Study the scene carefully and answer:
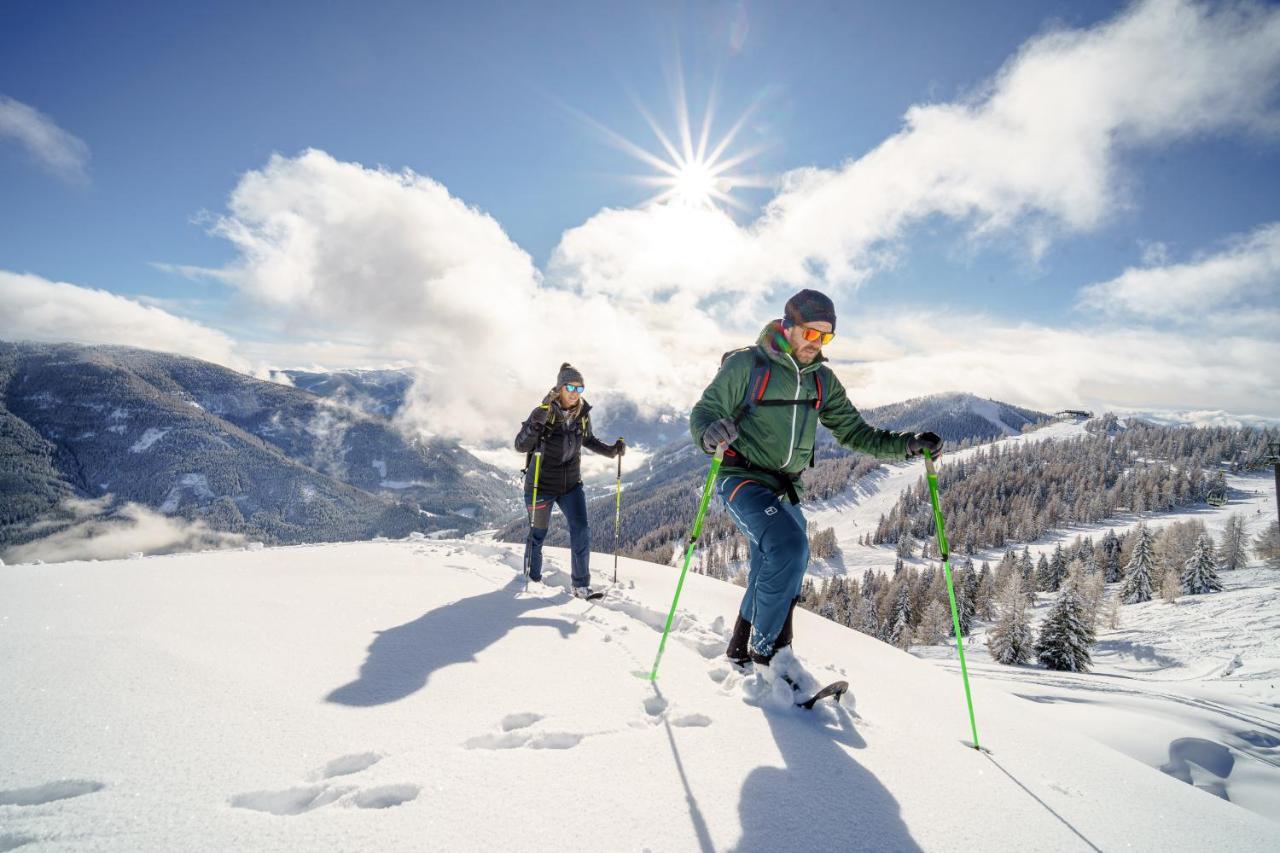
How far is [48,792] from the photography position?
1.88m

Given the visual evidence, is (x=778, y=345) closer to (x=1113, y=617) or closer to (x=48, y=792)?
(x=48, y=792)

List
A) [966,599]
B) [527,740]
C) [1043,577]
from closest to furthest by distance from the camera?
[527,740] < [966,599] < [1043,577]

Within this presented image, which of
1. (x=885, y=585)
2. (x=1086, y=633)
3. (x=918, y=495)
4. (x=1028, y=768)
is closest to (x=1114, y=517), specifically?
(x=918, y=495)

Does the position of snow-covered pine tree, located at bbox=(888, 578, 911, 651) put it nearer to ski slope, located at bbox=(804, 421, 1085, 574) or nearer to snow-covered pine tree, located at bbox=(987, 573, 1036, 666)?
snow-covered pine tree, located at bbox=(987, 573, 1036, 666)

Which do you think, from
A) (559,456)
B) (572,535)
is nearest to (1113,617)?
(572,535)

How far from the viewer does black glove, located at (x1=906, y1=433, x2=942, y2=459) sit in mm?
4516

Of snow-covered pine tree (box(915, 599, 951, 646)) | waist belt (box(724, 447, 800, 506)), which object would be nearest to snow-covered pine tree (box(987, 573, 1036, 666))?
snow-covered pine tree (box(915, 599, 951, 646))

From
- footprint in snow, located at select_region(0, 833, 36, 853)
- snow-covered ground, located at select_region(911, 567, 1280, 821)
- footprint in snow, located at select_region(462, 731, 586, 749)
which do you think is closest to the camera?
footprint in snow, located at select_region(0, 833, 36, 853)

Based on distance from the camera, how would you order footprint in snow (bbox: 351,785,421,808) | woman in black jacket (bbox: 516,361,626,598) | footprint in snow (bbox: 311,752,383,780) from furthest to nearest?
woman in black jacket (bbox: 516,361,626,598) < footprint in snow (bbox: 311,752,383,780) < footprint in snow (bbox: 351,785,421,808)

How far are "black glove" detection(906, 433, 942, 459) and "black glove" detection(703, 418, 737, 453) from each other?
1.91 metres

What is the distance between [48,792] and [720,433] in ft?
12.6

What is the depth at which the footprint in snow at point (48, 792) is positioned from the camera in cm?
182

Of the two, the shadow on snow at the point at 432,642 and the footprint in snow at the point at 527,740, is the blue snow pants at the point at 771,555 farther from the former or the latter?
the shadow on snow at the point at 432,642

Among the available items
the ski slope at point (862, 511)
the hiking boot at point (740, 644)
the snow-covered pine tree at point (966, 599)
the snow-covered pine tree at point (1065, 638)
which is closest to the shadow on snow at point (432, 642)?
the hiking boot at point (740, 644)
